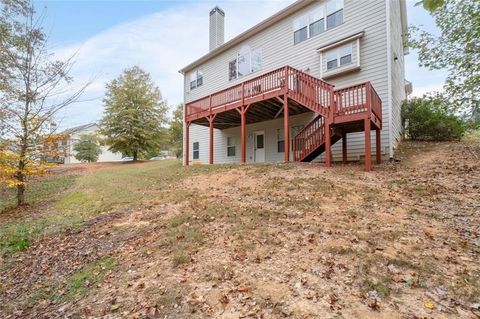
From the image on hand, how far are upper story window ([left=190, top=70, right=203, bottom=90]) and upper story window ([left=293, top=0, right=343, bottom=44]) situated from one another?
7.61m

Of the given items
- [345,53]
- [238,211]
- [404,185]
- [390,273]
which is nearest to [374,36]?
[345,53]

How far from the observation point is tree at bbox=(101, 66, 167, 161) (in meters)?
22.1

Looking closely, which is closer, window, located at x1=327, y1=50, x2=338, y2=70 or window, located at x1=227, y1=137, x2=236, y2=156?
window, located at x1=327, y1=50, x2=338, y2=70

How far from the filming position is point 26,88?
891 centimetres

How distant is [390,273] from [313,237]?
1.27 m

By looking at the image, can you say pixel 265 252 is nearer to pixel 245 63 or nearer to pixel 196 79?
pixel 245 63

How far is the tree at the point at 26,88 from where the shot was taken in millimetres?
8727

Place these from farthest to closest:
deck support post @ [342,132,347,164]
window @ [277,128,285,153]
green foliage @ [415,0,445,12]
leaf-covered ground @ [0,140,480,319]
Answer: window @ [277,128,285,153]
deck support post @ [342,132,347,164]
leaf-covered ground @ [0,140,480,319]
green foliage @ [415,0,445,12]

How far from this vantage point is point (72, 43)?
934 cm

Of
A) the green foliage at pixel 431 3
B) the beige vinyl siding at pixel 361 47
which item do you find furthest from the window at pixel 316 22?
the green foliage at pixel 431 3

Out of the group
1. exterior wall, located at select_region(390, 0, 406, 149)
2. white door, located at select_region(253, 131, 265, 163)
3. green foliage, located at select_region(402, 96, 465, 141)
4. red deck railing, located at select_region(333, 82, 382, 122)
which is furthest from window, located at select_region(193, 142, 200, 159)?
green foliage, located at select_region(402, 96, 465, 141)

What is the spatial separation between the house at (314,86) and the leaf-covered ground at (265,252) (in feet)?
8.76

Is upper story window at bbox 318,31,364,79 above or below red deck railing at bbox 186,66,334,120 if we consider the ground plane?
above

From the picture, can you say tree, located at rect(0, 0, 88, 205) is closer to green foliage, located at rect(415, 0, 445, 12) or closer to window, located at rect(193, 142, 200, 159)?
window, located at rect(193, 142, 200, 159)
